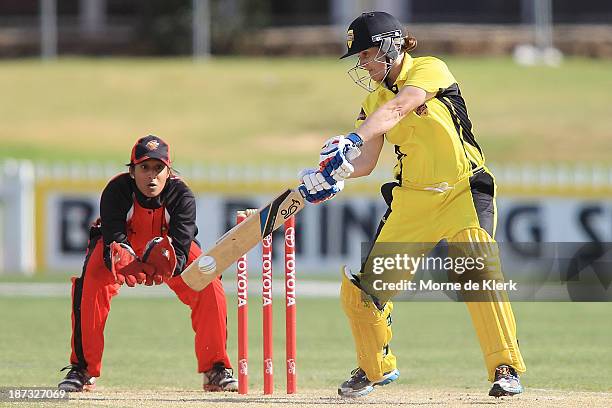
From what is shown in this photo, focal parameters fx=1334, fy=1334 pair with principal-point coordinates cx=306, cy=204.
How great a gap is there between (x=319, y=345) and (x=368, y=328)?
340 centimetres

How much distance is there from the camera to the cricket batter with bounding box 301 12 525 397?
680 centimetres

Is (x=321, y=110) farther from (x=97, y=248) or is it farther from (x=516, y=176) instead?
(x=97, y=248)

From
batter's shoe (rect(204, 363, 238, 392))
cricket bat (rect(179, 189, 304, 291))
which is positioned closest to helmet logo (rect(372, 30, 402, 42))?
cricket bat (rect(179, 189, 304, 291))

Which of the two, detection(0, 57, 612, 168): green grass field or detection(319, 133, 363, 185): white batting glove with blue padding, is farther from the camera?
detection(0, 57, 612, 168): green grass field

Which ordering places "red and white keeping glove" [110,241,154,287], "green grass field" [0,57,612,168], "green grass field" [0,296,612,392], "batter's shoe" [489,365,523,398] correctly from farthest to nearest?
"green grass field" [0,57,612,168]
"green grass field" [0,296,612,392]
"red and white keeping glove" [110,241,154,287]
"batter's shoe" [489,365,523,398]

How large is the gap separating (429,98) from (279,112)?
90.3 feet

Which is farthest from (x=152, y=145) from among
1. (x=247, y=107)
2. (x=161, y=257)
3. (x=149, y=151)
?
(x=247, y=107)

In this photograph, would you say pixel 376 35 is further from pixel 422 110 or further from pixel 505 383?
pixel 505 383

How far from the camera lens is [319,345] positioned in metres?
10.5

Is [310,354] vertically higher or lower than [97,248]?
lower

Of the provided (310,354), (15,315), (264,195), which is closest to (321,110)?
(264,195)

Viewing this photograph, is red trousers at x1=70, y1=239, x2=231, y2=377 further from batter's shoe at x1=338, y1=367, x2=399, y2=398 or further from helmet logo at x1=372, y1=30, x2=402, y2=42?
helmet logo at x1=372, y1=30, x2=402, y2=42

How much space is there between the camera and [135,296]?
46.9 feet

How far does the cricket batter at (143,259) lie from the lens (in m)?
7.39
